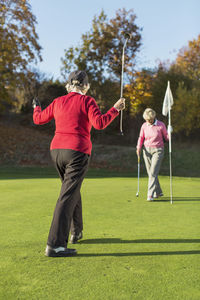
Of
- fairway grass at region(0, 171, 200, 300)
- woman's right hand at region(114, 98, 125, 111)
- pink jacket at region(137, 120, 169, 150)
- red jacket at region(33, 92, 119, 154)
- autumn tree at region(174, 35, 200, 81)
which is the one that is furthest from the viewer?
autumn tree at region(174, 35, 200, 81)

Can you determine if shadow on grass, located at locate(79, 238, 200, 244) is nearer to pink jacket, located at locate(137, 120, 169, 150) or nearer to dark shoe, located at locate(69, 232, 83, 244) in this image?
dark shoe, located at locate(69, 232, 83, 244)

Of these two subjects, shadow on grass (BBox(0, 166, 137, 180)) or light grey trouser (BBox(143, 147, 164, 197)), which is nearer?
light grey trouser (BBox(143, 147, 164, 197))

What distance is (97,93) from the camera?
29812mm

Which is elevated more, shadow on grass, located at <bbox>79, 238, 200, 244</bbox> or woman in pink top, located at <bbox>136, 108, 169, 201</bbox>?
woman in pink top, located at <bbox>136, 108, 169, 201</bbox>

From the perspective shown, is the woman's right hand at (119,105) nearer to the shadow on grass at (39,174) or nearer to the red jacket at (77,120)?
the red jacket at (77,120)

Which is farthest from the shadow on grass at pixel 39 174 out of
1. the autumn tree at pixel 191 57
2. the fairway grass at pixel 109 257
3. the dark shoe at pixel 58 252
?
the autumn tree at pixel 191 57

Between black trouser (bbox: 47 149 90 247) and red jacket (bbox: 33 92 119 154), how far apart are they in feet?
0.30

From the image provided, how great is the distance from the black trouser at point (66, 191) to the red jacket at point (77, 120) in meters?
0.09

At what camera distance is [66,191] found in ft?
13.0

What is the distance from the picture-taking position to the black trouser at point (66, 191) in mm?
3856

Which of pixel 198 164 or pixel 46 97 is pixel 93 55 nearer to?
pixel 46 97

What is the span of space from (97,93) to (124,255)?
87.3ft

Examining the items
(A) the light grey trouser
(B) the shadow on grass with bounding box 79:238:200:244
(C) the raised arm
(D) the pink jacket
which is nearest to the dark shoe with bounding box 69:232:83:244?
(B) the shadow on grass with bounding box 79:238:200:244

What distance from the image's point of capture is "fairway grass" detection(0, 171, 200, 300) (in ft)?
9.42
